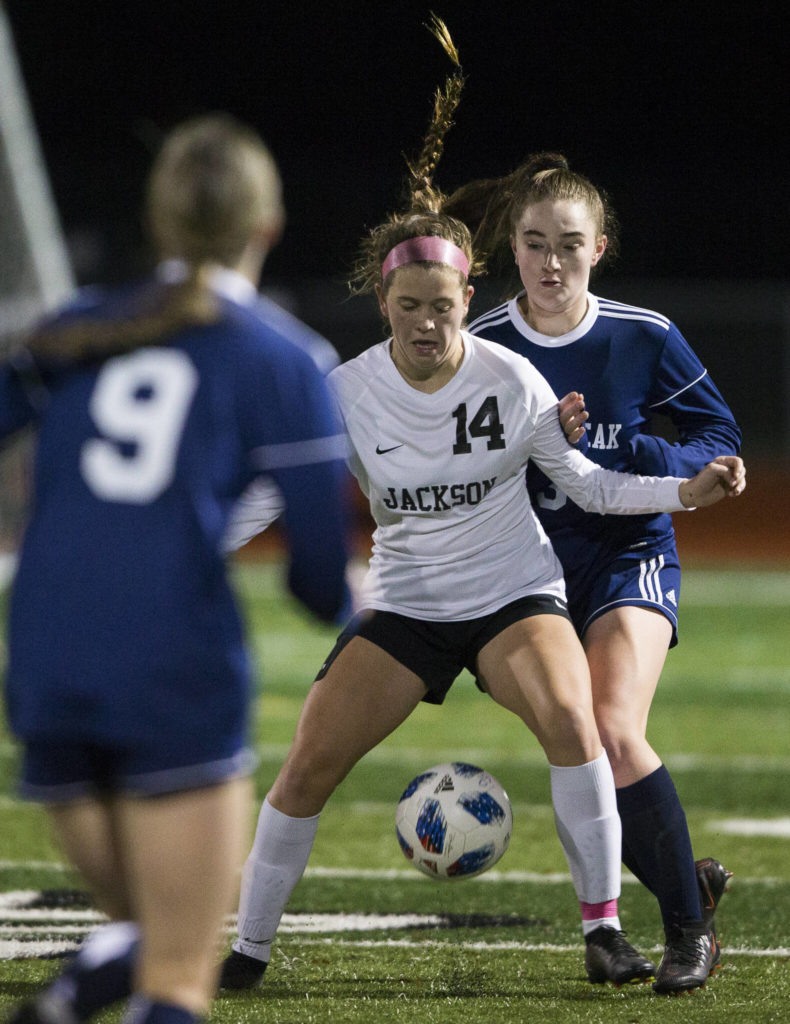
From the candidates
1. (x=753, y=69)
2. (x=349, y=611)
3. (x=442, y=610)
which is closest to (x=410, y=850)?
(x=442, y=610)

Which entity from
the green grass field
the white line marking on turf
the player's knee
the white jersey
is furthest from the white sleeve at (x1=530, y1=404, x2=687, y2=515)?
the white line marking on turf

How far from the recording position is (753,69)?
28328mm

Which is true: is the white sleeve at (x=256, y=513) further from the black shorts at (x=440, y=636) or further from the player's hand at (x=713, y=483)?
the player's hand at (x=713, y=483)

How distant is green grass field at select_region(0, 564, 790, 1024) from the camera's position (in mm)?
3754

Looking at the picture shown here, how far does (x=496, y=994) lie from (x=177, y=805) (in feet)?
6.15

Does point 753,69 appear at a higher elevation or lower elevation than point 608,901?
higher

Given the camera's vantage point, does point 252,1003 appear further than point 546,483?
No

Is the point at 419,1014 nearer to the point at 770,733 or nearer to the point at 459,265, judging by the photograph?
the point at 459,265

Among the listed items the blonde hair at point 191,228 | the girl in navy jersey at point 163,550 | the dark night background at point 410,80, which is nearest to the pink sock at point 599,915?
the girl in navy jersey at point 163,550

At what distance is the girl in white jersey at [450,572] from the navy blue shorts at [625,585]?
0.70 ft

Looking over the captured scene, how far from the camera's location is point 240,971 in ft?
12.8

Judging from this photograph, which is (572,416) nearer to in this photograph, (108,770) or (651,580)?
(651,580)

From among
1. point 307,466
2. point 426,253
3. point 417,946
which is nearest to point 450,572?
point 426,253

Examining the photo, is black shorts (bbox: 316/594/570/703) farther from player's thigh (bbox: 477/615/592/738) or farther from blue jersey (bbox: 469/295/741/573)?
blue jersey (bbox: 469/295/741/573)
